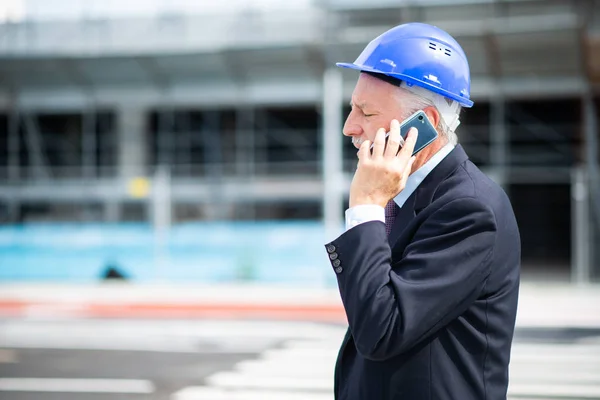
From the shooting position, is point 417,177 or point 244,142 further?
point 244,142

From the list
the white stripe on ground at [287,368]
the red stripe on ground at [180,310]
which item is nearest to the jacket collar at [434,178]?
the white stripe on ground at [287,368]

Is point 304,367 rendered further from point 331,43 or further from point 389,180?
point 331,43

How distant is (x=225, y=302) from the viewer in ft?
43.5

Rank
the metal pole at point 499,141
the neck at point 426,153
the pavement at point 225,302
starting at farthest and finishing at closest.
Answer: the metal pole at point 499,141
the pavement at point 225,302
the neck at point 426,153

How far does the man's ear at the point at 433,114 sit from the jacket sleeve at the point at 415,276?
0.22 m

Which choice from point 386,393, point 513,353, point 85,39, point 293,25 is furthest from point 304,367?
point 85,39

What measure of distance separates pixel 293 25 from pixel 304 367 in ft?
46.1

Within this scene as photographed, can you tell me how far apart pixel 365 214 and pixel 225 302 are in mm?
11730

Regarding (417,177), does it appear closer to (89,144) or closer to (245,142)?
(245,142)

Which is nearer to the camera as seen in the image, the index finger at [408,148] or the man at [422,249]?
the man at [422,249]

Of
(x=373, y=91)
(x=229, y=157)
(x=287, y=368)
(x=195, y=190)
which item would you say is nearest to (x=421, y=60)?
(x=373, y=91)

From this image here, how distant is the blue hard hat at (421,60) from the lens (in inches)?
69.3

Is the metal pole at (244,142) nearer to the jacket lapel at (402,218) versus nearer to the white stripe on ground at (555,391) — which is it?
the white stripe on ground at (555,391)

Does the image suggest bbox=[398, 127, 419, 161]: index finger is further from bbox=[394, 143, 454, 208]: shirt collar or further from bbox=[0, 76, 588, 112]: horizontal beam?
bbox=[0, 76, 588, 112]: horizontal beam
